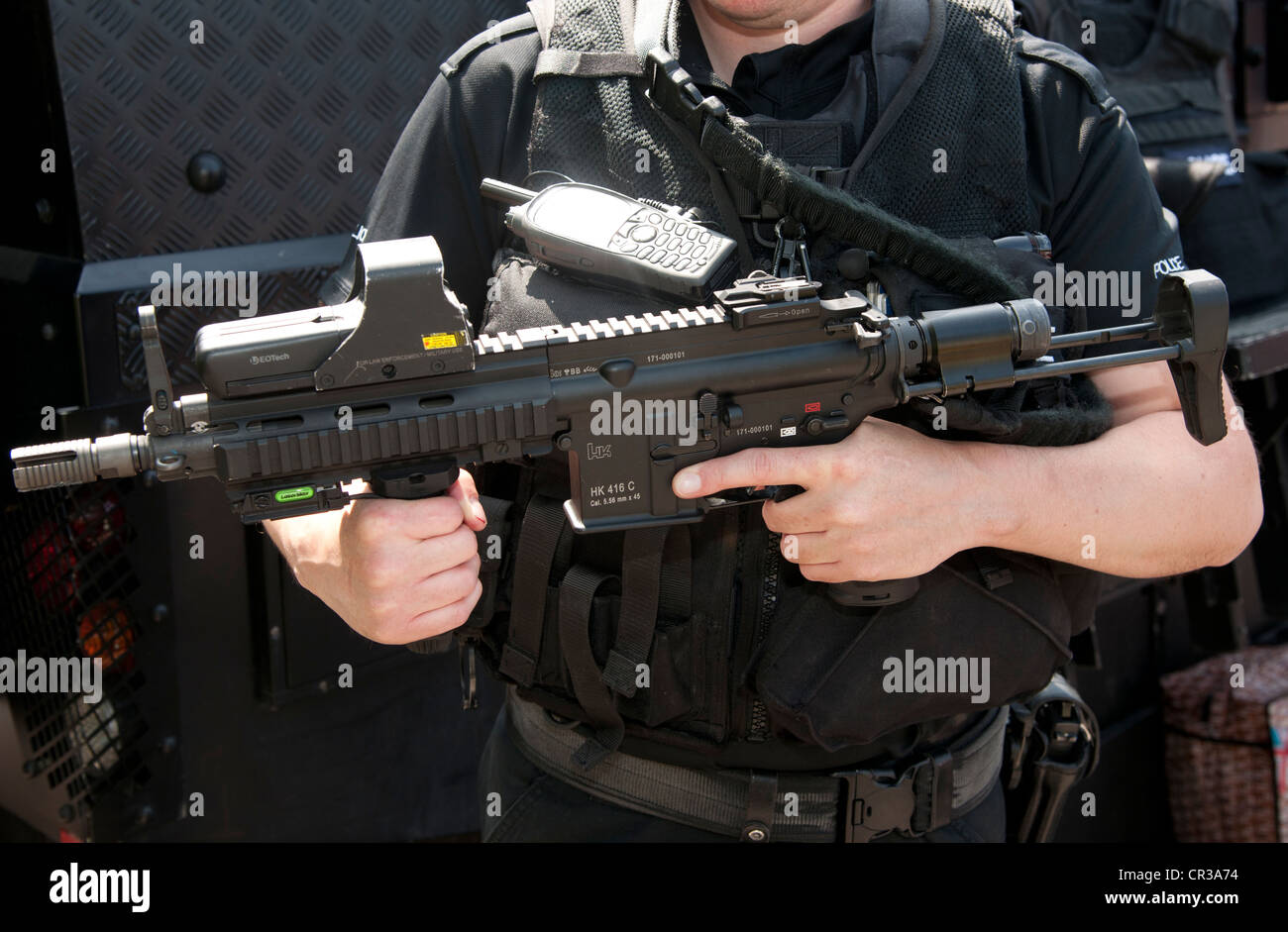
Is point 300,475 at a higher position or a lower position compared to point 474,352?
lower

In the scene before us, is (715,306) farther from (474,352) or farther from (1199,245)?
(1199,245)

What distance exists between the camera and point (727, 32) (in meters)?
1.65

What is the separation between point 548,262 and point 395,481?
370 millimetres

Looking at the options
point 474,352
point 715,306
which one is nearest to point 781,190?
point 715,306

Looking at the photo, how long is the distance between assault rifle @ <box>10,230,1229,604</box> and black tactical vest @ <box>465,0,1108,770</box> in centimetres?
13

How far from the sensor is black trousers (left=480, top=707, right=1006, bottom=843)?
161 cm

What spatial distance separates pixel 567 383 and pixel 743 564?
39 centimetres

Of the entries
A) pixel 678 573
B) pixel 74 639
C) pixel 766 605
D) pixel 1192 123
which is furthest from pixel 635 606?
pixel 1192 123

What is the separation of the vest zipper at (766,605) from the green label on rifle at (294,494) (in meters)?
0.62

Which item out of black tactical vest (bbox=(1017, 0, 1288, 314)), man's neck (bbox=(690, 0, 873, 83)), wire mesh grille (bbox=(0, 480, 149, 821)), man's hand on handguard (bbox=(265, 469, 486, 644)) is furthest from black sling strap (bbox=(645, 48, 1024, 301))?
black tactical vest (bbox=(1017, 0, 1288, 314))

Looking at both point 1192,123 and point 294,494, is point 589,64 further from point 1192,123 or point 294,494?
point 1192,123

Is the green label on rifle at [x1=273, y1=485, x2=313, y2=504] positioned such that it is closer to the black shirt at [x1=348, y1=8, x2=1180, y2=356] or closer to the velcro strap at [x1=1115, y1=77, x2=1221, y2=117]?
the black shirt at [x1=348, y1=8, x2=1180, y2=356]

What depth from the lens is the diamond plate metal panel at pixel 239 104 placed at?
1764 mm

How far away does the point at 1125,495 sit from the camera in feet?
4.90
